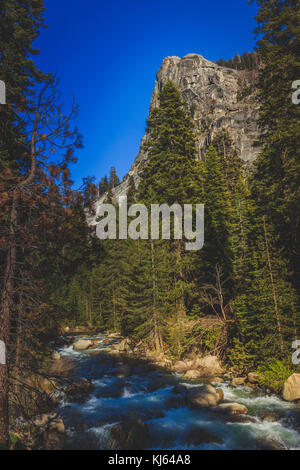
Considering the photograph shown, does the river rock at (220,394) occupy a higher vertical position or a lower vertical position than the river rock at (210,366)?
higher

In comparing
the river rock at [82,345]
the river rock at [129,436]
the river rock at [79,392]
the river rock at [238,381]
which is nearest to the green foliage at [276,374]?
the river rock at [238,381]

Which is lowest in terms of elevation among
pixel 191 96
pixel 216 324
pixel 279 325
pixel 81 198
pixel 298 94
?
pixel 216 324

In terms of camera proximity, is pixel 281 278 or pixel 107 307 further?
pixel 107 307

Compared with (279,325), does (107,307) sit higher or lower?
lower

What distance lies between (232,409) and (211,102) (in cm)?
12021

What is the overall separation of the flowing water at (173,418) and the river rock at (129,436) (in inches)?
8.5

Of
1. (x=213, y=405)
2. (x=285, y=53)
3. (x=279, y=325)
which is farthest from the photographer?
(x=285, y=53)

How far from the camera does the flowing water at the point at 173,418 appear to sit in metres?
8.59

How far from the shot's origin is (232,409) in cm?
1045

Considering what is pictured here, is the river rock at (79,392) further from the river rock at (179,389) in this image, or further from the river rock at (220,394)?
the river rock at (220,394)

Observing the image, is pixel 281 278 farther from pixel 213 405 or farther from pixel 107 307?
pixel 107 307

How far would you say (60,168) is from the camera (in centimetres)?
532

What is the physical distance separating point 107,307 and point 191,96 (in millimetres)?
111127

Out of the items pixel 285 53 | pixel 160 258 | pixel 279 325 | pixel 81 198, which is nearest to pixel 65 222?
pixel 81 198
